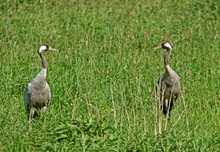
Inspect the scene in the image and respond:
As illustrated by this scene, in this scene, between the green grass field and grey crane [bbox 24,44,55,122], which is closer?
the green grass field

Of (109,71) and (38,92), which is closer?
(38,92)

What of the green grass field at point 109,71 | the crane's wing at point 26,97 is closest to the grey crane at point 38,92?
the crane's wing at point 26,97

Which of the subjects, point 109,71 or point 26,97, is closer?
point 26,97

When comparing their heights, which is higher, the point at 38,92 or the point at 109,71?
the point at 109,71

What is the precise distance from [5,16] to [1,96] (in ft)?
16.1

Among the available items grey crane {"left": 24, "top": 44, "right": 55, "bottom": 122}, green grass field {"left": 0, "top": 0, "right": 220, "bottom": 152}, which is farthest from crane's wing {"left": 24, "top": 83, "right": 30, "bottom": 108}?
green grass field {"left": 0, "top": 0, "right": 220, "bottom": 152}

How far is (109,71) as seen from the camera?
34.1 feet

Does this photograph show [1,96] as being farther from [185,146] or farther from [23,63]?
[185,146]

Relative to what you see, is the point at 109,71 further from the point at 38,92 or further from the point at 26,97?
the point at 26,97

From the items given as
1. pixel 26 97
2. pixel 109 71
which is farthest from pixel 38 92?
pixel 109 71

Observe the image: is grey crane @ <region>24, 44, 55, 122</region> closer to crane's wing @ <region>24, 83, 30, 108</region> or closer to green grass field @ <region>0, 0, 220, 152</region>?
crane's wing @ <region>24, 83, 30, 108</region>

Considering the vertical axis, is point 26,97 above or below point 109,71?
below

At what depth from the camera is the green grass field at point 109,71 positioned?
698 centimetres

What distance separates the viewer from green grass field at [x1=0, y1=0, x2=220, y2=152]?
698 cm
